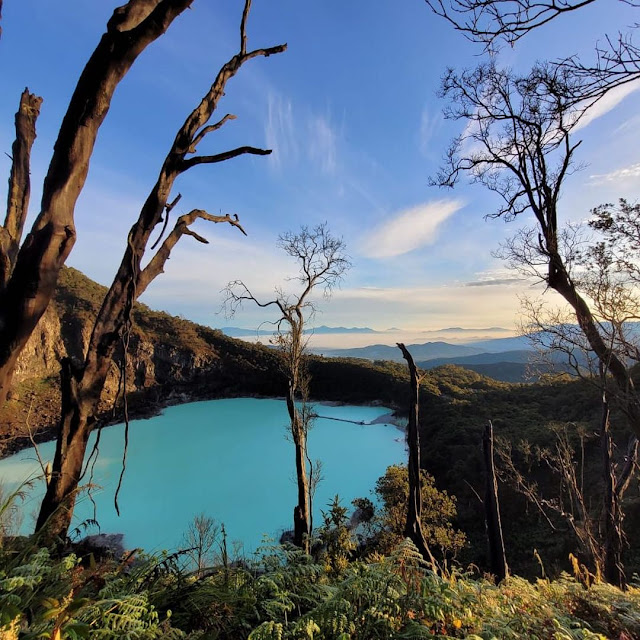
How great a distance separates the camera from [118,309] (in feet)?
5.57

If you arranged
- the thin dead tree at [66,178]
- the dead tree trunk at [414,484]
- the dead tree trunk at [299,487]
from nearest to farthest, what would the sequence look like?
the thin dead tree at [66,178], the dead tree trunk at [414,484], the dead tree trunk at [299,487]

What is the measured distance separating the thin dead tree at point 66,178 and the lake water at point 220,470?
8804 millimetres

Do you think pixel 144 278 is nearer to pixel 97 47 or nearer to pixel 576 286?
pixel 97 47

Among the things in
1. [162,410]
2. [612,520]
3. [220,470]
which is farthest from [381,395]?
[612,520]

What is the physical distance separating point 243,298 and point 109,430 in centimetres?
2136

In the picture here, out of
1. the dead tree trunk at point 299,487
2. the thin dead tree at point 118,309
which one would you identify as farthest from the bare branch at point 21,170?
the dead tree trunk at point 299,487

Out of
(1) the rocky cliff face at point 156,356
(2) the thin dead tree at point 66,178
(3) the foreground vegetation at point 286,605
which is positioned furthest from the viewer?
(1) the rocky cliff face at point 156,356

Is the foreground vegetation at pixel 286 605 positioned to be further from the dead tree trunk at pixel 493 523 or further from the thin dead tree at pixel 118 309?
the dead tree trunk at pixel 493 523

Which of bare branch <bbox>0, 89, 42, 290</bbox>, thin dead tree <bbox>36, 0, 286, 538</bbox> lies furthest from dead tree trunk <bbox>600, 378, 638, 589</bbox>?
bare branch <bbox>0, 89, 42, 290</bbox>

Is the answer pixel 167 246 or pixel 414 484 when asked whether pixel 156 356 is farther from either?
pixel 167 246

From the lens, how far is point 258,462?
18.1 m

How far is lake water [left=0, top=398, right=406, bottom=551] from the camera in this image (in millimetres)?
12594

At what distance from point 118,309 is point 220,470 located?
56.9 ft

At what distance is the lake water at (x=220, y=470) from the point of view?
12.6 metres
